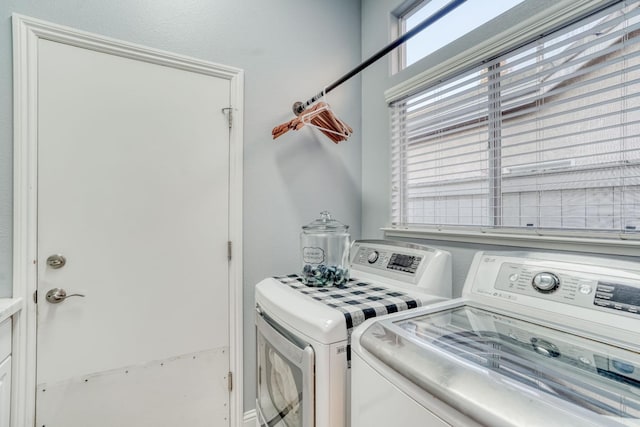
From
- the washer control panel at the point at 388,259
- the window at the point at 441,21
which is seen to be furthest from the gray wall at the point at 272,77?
the washer control panel at the point at 388,259

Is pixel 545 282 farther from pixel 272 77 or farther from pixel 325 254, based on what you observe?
pixel 272 77

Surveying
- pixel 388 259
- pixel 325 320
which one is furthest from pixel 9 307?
pixel 388 259

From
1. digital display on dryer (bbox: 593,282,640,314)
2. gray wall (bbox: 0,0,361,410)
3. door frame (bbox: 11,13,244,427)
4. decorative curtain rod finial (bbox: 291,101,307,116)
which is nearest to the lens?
digital display on dryer (bbox: 593,282,640,314)

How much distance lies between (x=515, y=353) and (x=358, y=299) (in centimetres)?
54

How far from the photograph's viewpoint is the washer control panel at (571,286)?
32.2 inches

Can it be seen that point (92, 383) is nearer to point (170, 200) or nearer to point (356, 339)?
point (170, 200)

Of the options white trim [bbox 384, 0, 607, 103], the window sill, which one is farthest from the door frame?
the window sill

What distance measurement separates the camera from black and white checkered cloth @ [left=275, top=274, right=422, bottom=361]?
3.35 ft

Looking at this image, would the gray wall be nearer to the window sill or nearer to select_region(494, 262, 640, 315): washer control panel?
the window sill

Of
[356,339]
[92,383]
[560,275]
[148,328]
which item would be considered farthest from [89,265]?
[560,275]

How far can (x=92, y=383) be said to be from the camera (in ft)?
4.72

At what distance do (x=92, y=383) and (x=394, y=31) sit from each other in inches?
104

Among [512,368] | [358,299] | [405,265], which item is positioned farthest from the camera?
[405,265]

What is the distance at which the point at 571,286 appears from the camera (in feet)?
3.02
